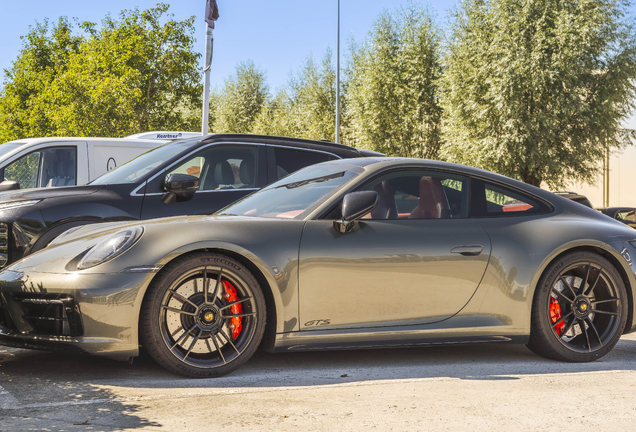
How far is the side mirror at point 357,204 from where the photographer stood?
4.16 m

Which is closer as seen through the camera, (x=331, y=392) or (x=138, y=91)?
(x=331, y=392)

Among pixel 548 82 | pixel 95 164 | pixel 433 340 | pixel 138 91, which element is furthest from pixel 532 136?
pixel 433 340

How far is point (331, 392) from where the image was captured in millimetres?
3758

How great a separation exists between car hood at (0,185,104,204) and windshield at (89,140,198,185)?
0.92ft

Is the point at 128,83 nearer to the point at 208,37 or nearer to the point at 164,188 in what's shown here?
the point at 208,37

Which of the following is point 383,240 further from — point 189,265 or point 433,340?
point 189,265

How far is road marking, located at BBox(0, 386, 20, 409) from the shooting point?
3.32 meters

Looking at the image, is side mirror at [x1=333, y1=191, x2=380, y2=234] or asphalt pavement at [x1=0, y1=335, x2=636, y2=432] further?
side mirror at [x1=333, y1=191, x2=380, y2=234]

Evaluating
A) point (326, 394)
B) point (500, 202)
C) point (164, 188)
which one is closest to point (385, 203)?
point (500, 202)

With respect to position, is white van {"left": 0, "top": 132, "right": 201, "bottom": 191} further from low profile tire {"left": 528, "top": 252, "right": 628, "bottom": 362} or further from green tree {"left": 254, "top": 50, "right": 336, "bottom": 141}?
green tree {"left": 254, "top": 50, "right": 336, "bottom": 141}

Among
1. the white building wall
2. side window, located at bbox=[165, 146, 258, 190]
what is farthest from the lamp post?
the white building wall

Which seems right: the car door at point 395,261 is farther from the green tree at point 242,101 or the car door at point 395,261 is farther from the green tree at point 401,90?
the green tree at point 242,101

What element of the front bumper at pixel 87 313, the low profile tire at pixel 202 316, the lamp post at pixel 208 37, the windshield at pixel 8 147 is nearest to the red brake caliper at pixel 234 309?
the low profile tire at pixel 202 316

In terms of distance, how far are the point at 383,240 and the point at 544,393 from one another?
1297 mm
